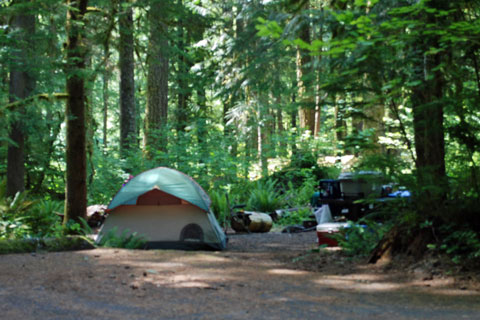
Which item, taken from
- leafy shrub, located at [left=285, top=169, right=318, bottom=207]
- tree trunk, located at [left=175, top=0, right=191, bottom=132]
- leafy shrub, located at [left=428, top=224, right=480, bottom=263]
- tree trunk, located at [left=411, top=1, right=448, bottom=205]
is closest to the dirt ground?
leafy shrub, located at [left=428, top=224, right=480, bottom=263]

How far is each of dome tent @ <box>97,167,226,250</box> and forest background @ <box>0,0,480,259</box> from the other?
74.5 inches

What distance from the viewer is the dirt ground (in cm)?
488

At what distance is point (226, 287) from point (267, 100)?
1610 cm

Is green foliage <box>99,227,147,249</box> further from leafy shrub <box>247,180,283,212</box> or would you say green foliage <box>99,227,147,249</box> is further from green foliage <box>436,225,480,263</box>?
leafy shrub <box>247,180,283,212</box>

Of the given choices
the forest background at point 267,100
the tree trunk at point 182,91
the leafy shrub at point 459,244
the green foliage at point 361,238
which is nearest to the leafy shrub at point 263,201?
the forest background at point 267,100

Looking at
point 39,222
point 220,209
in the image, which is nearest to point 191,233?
point 39,222

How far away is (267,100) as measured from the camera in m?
21.5

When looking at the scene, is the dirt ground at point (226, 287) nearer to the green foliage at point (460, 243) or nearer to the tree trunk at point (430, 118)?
the green foliage at point (460, 243)

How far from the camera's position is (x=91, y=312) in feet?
15.7

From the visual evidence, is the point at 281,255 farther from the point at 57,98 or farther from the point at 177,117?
the point at 177,117

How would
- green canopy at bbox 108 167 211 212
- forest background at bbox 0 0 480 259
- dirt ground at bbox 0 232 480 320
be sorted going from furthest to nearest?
green canopy at bbox 108 167 211 212, forest background at bbox 0 0 480 259, dirt ground at bbox 0 232 480 320

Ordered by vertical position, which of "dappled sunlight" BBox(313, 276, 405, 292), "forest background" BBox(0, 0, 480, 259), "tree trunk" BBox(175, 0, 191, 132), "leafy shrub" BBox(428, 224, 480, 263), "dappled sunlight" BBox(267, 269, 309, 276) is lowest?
"dappled sunlight" BBox(313, 276, 405, 292)

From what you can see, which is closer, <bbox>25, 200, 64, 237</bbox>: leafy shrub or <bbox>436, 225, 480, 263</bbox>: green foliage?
<bbox>436, 225, 480, 263</bbox>: green foliage

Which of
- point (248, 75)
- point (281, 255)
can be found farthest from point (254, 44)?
point (281, 255)
